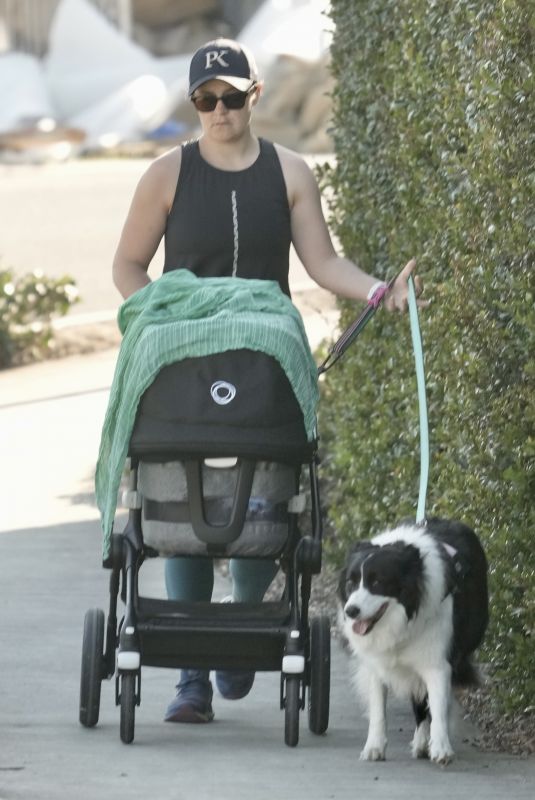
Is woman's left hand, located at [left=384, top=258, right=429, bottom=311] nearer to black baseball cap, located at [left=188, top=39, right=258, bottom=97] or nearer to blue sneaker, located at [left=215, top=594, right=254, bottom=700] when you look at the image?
black baseball cap, located at [left=188, top=39, right=258, bottom=97]

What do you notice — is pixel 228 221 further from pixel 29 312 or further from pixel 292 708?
pixel 29 312

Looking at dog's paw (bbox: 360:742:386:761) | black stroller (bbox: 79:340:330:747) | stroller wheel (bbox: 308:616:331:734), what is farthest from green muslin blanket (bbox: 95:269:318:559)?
dog's paw (bbox: 360:742:386:761)

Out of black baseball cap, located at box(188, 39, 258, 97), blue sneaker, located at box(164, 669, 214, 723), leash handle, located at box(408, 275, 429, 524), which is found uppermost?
black baseball cap, located at box(188, 39, 258, 97)

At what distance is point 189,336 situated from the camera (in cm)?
527

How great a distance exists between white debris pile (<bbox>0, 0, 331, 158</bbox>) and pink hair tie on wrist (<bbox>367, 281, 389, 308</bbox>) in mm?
25457

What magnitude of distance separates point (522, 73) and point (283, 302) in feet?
3.16

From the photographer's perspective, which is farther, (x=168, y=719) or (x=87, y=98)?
(x=87, y=98)

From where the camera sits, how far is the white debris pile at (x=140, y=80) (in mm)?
33438

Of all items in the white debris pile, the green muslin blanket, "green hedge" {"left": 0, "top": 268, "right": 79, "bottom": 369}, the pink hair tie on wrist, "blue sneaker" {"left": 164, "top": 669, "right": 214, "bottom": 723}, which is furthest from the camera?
the white debris pile

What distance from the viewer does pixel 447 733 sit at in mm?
5402

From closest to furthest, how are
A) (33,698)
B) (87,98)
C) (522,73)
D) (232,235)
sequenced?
1. (522,73)
2. (232,235)
3. (33,698)
4. (87,98)

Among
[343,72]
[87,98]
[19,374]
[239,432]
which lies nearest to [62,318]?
[19,374]

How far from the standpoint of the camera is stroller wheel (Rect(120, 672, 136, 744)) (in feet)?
→ 17.6

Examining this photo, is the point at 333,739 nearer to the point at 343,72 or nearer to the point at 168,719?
the point at 168,719
